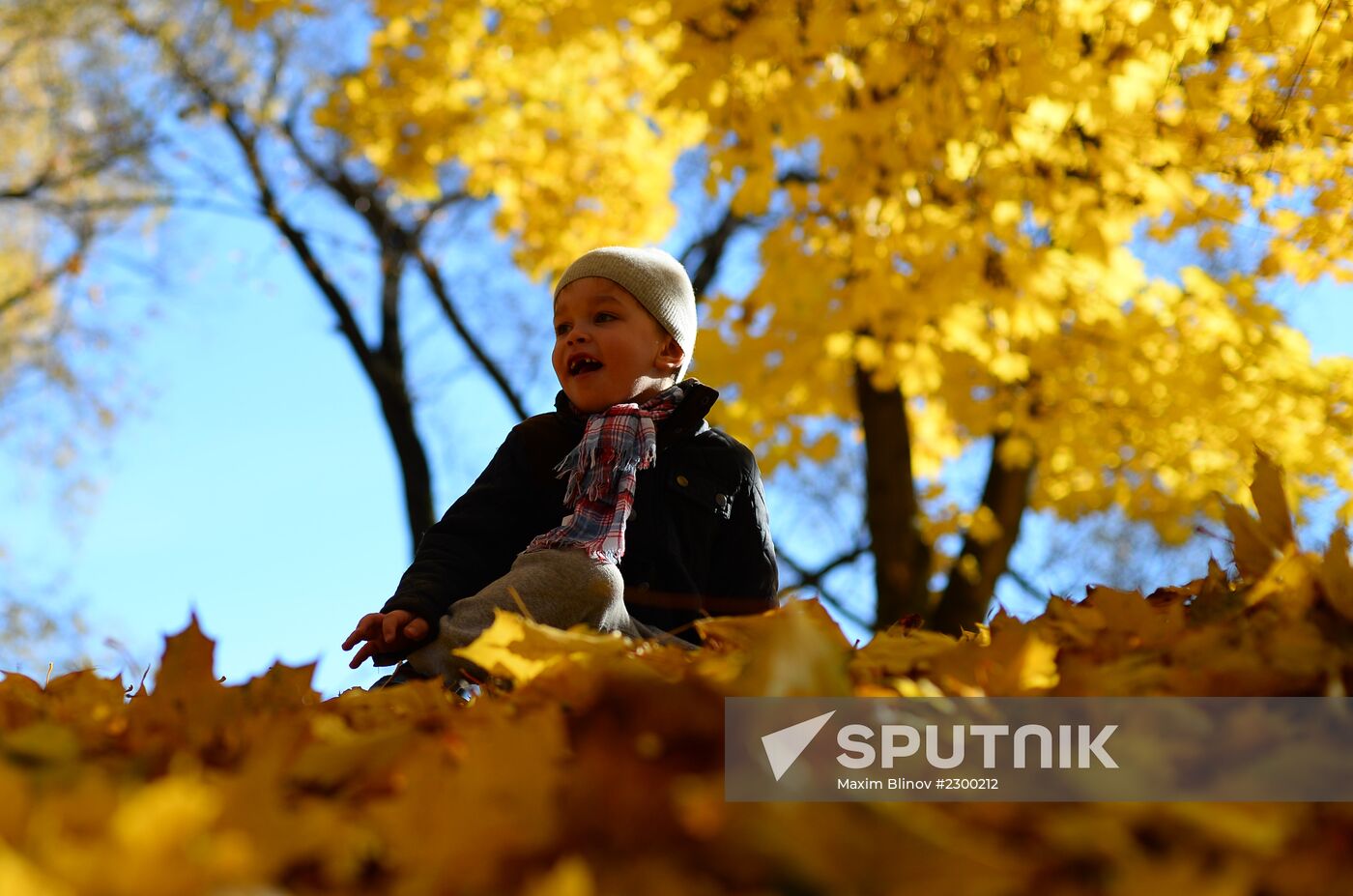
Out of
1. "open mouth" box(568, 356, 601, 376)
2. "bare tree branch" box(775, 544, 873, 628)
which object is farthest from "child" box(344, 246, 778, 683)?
"bare tree branch" box(775, 544, 873, 628)

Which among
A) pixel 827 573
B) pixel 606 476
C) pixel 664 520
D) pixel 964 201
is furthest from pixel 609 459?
pixel 827 573

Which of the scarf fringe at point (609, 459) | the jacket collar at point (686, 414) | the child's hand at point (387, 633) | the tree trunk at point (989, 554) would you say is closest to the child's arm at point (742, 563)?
the jacket collar at point (686, 414)

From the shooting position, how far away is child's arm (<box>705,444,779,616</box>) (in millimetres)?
2447

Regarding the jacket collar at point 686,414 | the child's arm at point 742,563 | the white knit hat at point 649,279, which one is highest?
the white knit hat at point 649,279

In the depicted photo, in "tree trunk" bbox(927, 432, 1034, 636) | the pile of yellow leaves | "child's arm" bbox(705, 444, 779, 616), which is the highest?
"tree trunk" bbox(927, 432, 1034, 636)

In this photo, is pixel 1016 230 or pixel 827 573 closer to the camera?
pixel 1016 230

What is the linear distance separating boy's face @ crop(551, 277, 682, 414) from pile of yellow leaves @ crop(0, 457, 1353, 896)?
4.91 feet

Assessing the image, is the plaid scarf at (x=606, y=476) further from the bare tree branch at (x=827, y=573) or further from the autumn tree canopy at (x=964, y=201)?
the bare tree branch at (x=827, y=573)

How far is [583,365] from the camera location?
2533 mm

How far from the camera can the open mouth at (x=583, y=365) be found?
2.52 meters

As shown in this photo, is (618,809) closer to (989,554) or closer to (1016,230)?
(1016,230)

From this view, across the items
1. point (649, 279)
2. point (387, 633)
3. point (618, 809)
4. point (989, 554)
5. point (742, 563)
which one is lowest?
point (618, 809)

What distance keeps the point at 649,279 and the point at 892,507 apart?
2.85 metres

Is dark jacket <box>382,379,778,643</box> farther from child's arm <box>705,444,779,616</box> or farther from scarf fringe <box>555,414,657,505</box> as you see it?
scarf fringe <box>555,414,657,505</box>
